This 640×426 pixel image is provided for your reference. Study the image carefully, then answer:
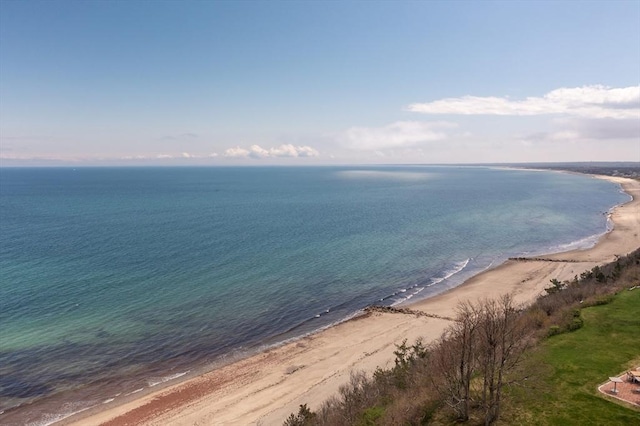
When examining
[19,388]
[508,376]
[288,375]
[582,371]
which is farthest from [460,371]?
[19,388]

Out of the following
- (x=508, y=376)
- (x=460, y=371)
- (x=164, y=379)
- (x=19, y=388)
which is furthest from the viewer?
(x=164, y=379)

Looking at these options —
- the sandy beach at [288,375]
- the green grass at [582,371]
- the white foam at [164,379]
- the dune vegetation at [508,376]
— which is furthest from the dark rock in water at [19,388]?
the green grass at [582,371]

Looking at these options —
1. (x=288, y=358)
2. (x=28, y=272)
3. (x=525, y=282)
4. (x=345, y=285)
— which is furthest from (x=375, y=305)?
(x=28, y=272)

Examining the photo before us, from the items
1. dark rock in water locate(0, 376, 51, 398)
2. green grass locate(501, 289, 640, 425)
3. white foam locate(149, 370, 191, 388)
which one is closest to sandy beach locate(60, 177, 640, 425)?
white foam locate(149, 370, 191, 388)

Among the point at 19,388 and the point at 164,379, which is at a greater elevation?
the point at 19,388

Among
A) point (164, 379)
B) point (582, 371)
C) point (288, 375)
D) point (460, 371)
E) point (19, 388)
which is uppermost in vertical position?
point (460, 371)

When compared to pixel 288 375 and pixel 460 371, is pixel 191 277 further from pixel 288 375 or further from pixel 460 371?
pixel 460 371

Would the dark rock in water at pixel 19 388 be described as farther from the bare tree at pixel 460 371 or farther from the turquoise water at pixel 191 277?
the bare tree at pixel 460 371
